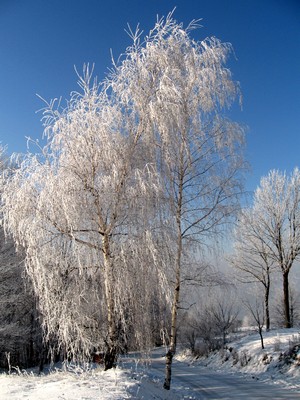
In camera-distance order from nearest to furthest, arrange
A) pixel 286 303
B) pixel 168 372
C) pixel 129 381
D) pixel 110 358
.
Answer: pixel 129 381 < pixel 110 358 < pixel 168 372 < pixel 286 303

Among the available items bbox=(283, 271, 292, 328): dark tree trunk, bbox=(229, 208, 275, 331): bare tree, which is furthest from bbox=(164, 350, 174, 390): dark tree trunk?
bbox=(229, 208, 275, 331): bare tree

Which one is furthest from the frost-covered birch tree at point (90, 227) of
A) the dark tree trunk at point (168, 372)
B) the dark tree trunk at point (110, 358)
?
the dark tree trunk at point (168, 372)

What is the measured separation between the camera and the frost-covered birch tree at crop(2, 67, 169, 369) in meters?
8.02

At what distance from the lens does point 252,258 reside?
2538 cm

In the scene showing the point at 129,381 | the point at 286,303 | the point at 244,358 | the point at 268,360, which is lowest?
the point at 244,358

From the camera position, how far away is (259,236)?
2347cm

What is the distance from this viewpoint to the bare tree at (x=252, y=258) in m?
23.5

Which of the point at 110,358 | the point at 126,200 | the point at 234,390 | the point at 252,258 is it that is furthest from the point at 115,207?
the point at 252,258

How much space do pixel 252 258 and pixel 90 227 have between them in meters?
19.4

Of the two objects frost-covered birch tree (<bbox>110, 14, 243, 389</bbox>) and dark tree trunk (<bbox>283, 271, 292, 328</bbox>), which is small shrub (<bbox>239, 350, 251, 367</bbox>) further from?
frost-covered birch tree (<bbox>110, 14, 243, 389</bbox>)

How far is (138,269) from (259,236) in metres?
17.0

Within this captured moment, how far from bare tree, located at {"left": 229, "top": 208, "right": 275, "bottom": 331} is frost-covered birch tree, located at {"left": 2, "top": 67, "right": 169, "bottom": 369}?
15961 millimetres

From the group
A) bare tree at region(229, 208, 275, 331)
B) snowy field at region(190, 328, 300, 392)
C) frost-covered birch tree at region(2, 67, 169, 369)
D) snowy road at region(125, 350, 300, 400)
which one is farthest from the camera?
bare tree at region(229, 208, 275, 331)

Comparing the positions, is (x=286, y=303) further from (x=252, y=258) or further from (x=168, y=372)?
(x=168, y=372)
